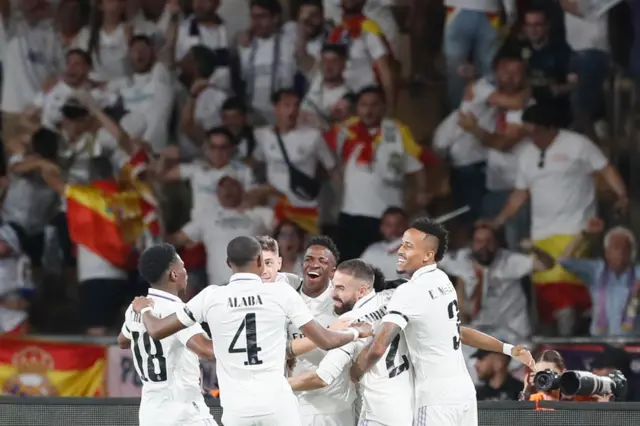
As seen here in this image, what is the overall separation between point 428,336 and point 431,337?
0.05ft

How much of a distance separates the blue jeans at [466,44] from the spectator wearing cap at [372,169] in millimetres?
651

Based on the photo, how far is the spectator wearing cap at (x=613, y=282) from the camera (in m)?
11.9

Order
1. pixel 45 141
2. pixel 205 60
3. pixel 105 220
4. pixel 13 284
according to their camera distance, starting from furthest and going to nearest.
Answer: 1. pixel 45 141
2. pixel 205 60
3. pixel 13 284
4. pixel 105 220

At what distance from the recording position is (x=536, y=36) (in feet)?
41.4

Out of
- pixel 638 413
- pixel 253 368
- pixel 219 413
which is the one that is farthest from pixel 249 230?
pixel 253 368

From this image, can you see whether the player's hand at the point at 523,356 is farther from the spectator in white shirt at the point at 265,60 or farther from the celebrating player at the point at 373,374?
the spectator in white shirt at the point at 265,60

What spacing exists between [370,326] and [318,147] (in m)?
5.81


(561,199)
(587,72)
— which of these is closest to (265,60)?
(587,72)

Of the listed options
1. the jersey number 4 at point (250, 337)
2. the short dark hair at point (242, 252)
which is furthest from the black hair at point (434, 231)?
the jersey number 4 at point (250, 337)

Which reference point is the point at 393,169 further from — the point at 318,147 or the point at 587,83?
the point at 587,83

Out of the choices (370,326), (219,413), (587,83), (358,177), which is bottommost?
(219,413)

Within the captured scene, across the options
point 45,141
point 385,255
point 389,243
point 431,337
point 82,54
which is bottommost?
→ point 431,337

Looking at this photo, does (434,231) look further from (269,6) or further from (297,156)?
(269,6)

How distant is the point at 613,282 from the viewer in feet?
39.1
